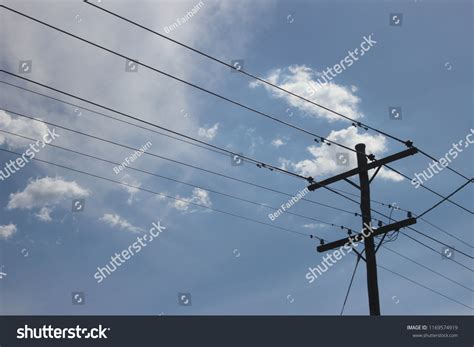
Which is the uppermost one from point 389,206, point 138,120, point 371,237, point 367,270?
point 138,120

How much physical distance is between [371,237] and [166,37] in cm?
819

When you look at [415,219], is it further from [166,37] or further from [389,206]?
[166,37]

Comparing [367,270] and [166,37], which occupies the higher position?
[166,37]

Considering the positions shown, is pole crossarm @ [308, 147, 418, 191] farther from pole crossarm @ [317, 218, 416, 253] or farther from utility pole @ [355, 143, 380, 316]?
pole crossarm @ [317, 218, 416, 253]

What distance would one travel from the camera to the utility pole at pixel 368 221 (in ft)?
47.4

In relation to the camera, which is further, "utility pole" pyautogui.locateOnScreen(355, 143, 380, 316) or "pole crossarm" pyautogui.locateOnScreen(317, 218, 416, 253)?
"pole crossarm" pyautogui.locateOnScreen(317, 218, 416, 253)

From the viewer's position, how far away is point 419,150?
15.6 m

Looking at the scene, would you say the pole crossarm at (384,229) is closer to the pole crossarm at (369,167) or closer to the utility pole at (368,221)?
the utility pole at (368,221)

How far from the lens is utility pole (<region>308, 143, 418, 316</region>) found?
14453 millimetres

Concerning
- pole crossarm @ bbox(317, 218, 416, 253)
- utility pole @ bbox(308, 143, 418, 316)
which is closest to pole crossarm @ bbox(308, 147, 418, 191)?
utility pole @ bbox(308, 143, 418, 316)

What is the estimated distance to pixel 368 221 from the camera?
1523cm
